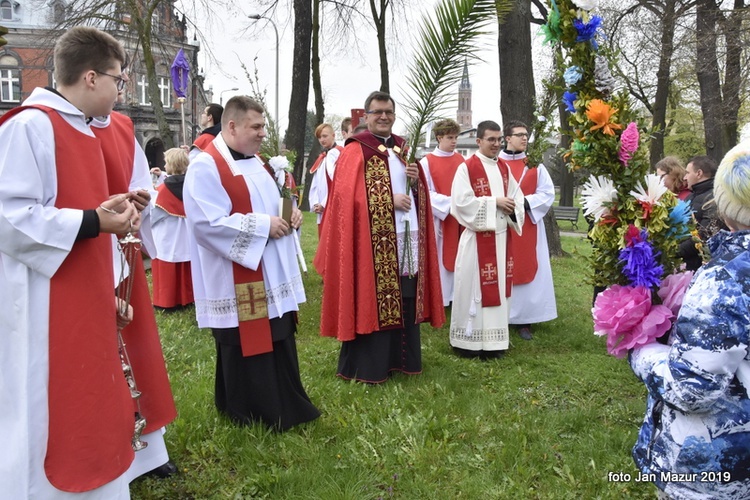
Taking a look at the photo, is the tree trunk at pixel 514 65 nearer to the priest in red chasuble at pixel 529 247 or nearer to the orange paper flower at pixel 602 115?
the priest in red chasuble at pixel 529 247

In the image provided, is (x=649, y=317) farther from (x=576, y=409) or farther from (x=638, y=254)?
(x=576, y=409)

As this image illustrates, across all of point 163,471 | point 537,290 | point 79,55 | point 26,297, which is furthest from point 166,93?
point 26,297

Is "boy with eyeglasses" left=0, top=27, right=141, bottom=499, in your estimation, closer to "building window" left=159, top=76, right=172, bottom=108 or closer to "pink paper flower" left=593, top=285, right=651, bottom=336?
"pink paper flower" left=593, top=285, right=651, bottom=336

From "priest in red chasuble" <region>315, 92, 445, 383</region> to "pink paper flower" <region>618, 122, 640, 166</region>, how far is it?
8.41 ft

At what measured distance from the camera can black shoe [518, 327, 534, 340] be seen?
639cm

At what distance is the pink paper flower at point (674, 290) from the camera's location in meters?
2.35

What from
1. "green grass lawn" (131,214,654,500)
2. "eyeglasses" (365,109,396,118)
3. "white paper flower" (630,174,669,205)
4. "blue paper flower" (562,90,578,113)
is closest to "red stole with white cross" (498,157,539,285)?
"green grass lawn" (131,214,654,500)

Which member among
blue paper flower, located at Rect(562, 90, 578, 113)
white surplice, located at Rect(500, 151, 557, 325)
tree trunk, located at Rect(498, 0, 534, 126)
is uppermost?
tree trunk, located at Rect(498, 0, 534, 126)

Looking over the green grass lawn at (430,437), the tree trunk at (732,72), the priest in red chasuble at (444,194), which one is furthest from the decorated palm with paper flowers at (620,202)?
the tree trunk at (732,72)

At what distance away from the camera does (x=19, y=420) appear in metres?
2.33

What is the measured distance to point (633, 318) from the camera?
2.31m

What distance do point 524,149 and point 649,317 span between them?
14.1ft

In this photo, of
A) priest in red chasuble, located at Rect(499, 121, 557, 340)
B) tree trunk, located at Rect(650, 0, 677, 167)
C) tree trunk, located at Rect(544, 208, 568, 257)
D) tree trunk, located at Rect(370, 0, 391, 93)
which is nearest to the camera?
priest in red chasuble, located at Rect(499, 121, 557, 340)

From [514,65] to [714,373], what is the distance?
7.88 metres
